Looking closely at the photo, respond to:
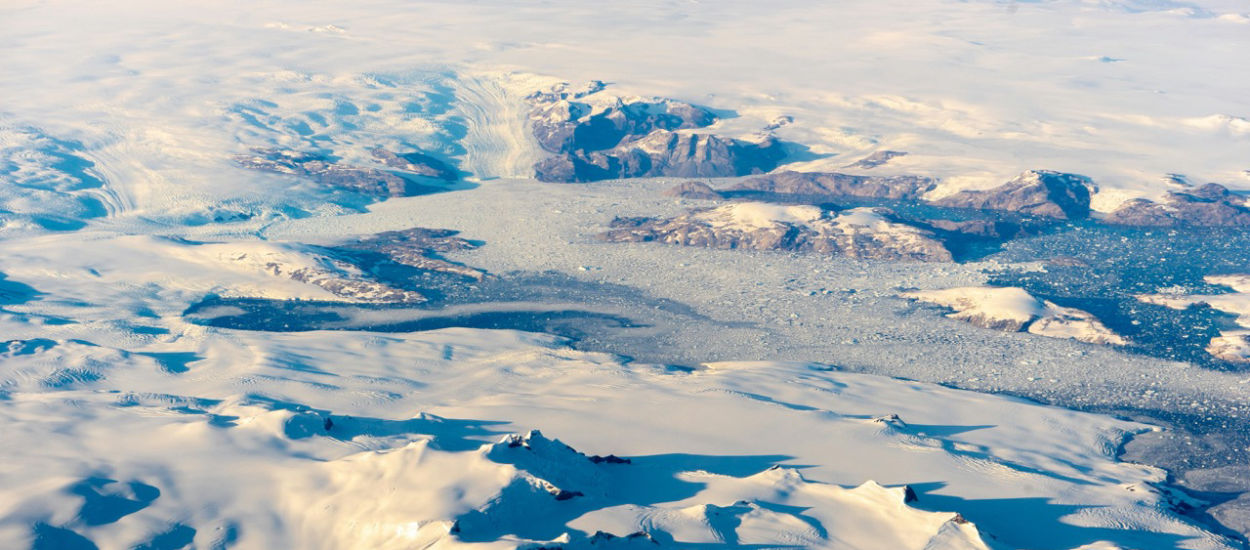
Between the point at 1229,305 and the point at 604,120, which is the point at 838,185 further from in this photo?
the point at 1229,305

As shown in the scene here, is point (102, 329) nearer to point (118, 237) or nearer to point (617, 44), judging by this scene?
point (118, 237)

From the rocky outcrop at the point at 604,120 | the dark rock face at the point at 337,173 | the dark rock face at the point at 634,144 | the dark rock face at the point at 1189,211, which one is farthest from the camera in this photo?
the rocky outcrop at the point at 604,120

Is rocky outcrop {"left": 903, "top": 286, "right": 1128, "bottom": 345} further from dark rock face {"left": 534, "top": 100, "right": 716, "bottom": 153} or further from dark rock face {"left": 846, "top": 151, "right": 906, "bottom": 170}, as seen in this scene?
dark rock face {"left": 534, "top": 100, "right": 716, "bottom": 153}

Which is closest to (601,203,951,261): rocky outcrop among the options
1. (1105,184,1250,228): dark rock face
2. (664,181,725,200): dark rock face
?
(664,181,725,200): dark rock face

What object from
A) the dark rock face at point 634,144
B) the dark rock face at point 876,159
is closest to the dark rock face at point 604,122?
the dark rock face at point 634,144

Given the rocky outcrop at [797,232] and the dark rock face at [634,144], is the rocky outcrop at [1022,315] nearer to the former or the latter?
the rocky outcrop at [797,232]

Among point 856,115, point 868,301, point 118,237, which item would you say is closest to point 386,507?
point 868,301
